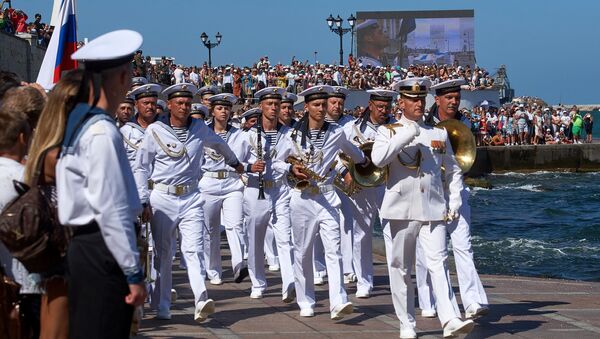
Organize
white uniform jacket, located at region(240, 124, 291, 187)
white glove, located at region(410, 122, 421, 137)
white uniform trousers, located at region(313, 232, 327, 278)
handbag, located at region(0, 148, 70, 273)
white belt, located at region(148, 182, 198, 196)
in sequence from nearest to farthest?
handbag, located at region(0, 148, 70, 273), white glove, located at region(410, 122, 421, 137), white belt, located at region(148, 182, 198, 196), white uniform jacket, located at region(240, 124, 291, 187), white uniform trousers, located at region(313, 232, 327, 278)

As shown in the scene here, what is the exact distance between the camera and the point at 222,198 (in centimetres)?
1420

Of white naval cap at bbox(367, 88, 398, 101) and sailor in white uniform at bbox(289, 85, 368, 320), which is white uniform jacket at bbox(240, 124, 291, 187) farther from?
sailor in white uniform at bbox(289, 85, 368, 320)

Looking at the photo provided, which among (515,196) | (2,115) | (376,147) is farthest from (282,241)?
(515,196)

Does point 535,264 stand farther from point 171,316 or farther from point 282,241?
point 171,316

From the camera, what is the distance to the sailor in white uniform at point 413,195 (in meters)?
9.72

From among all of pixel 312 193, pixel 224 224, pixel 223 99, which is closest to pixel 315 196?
pixel 312 193

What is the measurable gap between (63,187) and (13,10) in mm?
27425

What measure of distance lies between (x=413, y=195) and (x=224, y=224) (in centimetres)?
485

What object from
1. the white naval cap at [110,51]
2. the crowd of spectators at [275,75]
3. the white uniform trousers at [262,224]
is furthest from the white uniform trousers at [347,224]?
the crowd of spectators at [275,75]

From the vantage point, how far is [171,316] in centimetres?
1126

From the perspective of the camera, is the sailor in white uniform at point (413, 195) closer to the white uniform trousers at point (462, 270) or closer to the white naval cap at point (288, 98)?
the white uniform trousers at point (462, 270)

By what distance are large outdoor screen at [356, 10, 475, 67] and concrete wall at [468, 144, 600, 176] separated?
14006 mm

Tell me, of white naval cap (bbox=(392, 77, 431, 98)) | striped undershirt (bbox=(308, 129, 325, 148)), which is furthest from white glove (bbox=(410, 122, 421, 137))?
striped undershirt (bbox=(308, 129, 325, 148))

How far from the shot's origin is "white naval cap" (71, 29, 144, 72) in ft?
18.4
